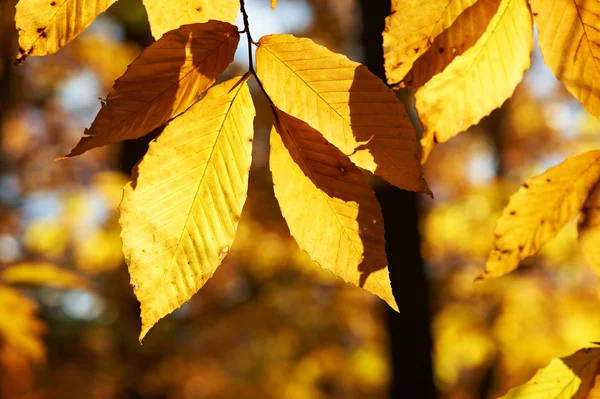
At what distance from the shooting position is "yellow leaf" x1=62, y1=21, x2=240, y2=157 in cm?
37

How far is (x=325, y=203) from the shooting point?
415 mm

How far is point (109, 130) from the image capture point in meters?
0.37

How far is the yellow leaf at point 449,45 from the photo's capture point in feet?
1.31

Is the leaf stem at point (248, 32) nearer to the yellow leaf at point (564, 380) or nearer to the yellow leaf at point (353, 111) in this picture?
the yellow leaf at point (353, 111)

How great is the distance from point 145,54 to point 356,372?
393cm

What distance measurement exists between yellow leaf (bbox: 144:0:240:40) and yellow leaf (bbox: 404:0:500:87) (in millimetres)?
181

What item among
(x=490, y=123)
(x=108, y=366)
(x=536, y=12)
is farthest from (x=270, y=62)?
(x=490, y=123)

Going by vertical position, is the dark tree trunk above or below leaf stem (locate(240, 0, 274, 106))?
below

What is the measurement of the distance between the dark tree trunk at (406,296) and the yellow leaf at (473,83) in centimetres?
80

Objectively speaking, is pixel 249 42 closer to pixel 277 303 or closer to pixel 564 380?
pixel 564 380

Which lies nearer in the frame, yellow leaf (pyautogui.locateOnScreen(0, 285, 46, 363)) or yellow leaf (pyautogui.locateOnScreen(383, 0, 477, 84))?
yellow leaf (pyautogui.locateOnScreen(383, 0, 477, 84))

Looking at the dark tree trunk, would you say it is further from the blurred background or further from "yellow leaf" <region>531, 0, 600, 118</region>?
the blurred background

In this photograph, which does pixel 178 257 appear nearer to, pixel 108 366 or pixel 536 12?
pixel 536 12

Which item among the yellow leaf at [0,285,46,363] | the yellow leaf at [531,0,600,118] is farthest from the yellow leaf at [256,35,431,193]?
the yellow leaf at [0,285,46,363]
